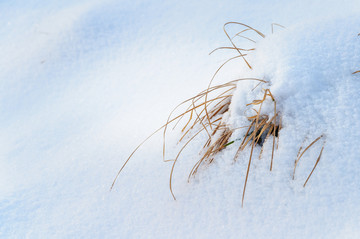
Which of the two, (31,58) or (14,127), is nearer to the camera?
(14,127)

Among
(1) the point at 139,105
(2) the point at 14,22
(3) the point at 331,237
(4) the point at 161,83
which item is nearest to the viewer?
(3) the point at 331,237

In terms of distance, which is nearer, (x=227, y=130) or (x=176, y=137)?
(x=227, y=130)

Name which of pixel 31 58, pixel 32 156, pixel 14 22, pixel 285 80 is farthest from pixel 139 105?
pixel 14 22

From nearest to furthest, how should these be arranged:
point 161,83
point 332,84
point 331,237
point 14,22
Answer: point 331,237 < point 332,84 < point 161,83 < point 14,22

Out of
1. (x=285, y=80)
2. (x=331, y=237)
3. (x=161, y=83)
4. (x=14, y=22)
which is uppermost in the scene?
(x=14, y=22)

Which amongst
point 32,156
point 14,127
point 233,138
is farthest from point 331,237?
point 14,127

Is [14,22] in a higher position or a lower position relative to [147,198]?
higher

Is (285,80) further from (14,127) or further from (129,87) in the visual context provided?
(14,127)
